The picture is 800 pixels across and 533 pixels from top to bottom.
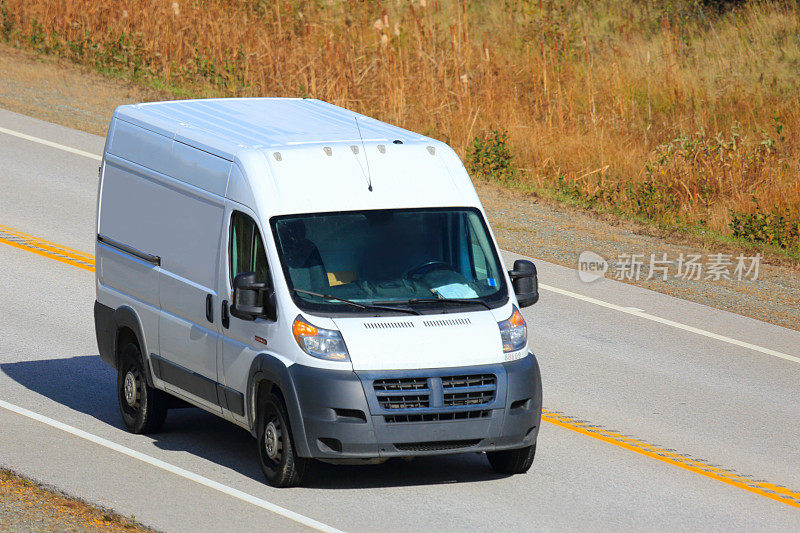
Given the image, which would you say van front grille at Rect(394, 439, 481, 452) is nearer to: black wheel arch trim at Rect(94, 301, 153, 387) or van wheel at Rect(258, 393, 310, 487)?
van wheel at Rect(258, 393, 310, 487)

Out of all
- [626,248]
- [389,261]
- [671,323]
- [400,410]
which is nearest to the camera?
[400,410]

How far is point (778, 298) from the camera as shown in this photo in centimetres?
1566

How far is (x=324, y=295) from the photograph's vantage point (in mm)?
8930

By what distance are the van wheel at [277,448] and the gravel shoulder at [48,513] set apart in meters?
1.18

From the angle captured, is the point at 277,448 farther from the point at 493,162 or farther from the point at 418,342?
the point at 493,162

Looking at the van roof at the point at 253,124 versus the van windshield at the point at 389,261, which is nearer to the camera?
the van windshield at the point at 389,261

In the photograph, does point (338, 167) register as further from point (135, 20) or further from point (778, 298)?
point (135, 20)

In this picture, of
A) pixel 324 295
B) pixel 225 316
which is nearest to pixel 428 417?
pixel 324 295

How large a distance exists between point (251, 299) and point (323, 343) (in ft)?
1.94

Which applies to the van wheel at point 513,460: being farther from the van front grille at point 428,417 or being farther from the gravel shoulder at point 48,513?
the gravel shoulder at point 48,513

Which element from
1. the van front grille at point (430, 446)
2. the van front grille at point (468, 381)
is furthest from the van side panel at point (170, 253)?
the van front grille at point (468, 381)

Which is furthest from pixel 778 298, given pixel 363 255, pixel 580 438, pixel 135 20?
pixel 135 20

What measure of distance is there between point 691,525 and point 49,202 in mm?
11483

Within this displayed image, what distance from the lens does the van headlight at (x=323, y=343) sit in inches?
340
